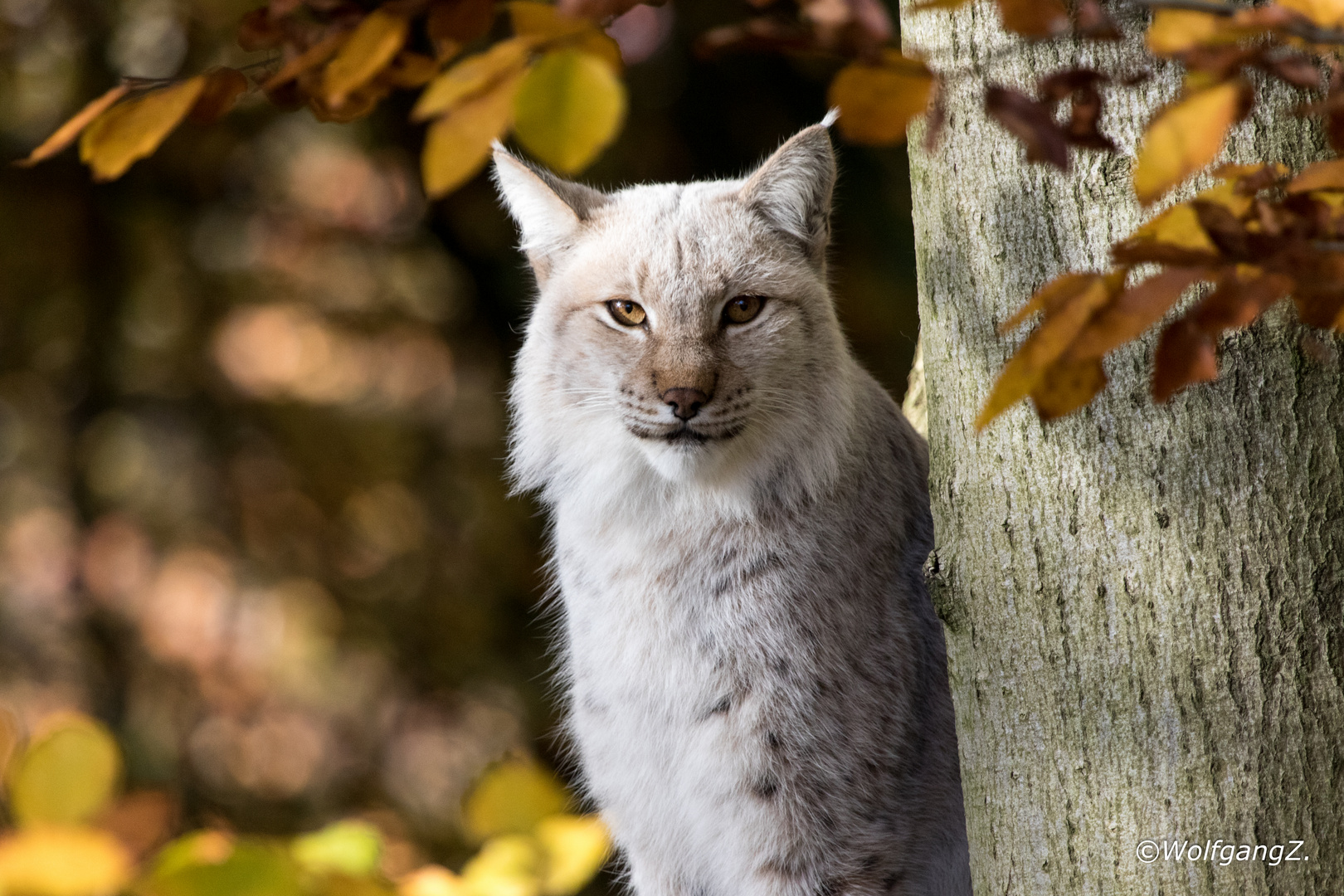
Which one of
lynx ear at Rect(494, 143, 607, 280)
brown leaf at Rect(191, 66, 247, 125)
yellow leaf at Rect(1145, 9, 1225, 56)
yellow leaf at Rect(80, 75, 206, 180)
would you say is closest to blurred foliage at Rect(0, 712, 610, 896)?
yellow leaf at Rect(80, 75, 206, 180)

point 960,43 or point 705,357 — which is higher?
point 960,43

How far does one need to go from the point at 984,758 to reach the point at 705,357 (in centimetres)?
94

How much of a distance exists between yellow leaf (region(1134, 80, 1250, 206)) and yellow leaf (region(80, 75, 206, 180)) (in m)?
0.96

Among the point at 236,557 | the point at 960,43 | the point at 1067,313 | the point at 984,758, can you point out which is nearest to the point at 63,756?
the point at 1067,313

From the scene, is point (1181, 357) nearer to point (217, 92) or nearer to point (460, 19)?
point (460, 19)

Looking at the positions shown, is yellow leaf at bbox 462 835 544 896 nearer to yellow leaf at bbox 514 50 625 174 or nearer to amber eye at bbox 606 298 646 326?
amber eye at bbox 606 298 646 326

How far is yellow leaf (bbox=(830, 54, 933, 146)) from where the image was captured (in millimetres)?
1059

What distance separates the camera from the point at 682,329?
2430 millimetres

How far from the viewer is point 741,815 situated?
7.77ft

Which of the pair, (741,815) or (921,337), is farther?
(741,815)

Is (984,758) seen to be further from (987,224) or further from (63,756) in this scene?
(63,756)

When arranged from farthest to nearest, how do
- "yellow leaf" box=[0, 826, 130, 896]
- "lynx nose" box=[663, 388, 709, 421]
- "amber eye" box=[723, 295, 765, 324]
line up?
"amber eye" box=[723, 295, 765, 324] < "lynx nose" box=[663, 388, 709, 421] < "yellow leaf" box=[0, 826, 130, 896]

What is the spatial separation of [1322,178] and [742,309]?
1410 millimetres

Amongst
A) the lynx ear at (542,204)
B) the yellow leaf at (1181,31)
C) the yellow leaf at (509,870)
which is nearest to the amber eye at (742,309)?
the lynx ear at (542,204)
